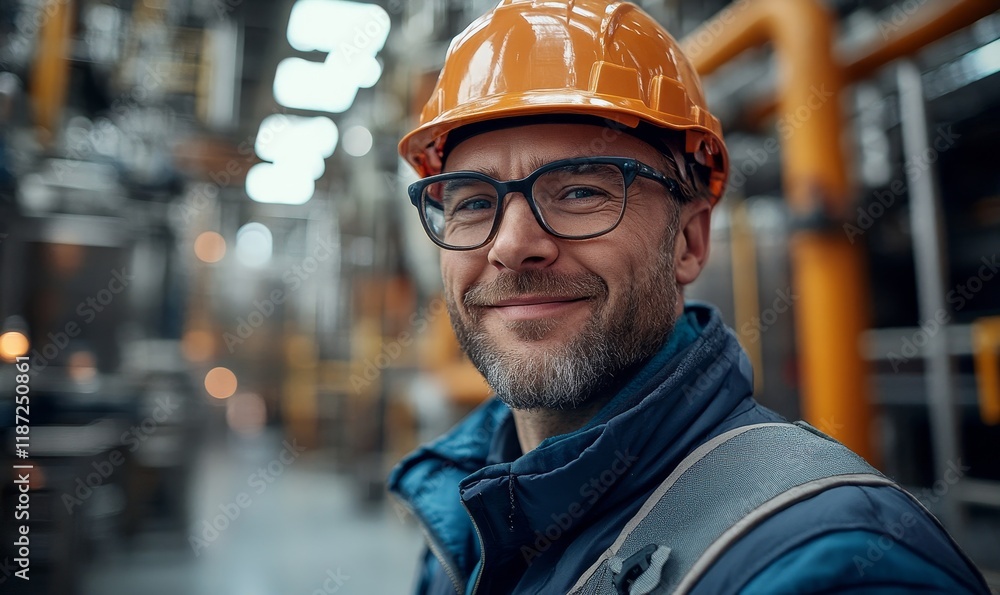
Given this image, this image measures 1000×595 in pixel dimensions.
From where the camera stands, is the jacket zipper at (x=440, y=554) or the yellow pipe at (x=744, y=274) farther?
the yellow pipe at (x=744, y=274)

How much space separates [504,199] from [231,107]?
6.84m

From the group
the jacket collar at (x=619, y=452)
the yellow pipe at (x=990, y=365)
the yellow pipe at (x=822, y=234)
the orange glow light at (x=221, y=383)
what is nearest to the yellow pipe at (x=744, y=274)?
the yellow pipe at (x=822, y=234)

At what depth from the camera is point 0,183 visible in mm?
2574

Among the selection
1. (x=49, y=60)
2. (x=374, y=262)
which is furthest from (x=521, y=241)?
(x=374, y=262)

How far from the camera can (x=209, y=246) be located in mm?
11891

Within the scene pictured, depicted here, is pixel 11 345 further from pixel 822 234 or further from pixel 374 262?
pixel 374 262

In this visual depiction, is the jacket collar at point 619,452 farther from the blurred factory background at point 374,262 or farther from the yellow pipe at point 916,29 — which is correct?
the yellow pipe at point 916,29

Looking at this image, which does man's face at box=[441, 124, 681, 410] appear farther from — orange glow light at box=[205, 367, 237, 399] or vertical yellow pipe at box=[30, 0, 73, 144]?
orange glow light at box=[205, 367, 237, 399]

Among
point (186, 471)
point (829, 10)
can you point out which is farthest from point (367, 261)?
point (829, 10)

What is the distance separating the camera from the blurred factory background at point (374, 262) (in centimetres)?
278

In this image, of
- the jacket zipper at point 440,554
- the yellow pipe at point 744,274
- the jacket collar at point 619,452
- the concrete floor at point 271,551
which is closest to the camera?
the jacket collar at point 619,452

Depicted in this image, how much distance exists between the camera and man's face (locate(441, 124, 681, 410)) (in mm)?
1005

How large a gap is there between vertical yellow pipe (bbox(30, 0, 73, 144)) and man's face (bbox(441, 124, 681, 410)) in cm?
310

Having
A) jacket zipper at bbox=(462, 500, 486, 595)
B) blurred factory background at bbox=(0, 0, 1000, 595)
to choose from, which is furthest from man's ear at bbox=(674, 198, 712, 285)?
blurred factory background at bbox=(0, 0, 1000, 595)
